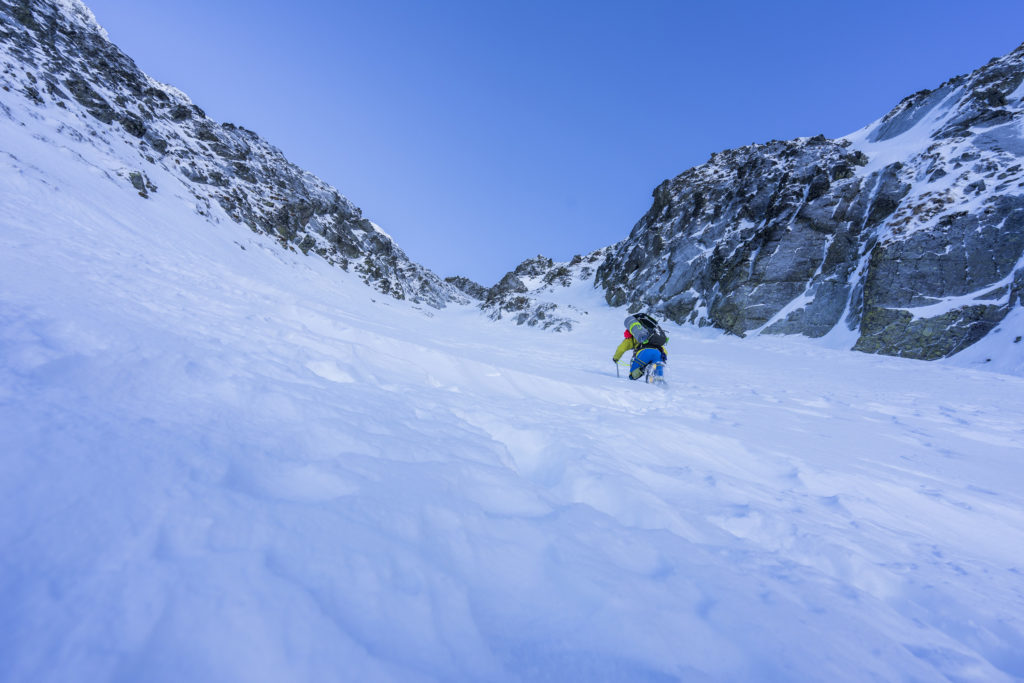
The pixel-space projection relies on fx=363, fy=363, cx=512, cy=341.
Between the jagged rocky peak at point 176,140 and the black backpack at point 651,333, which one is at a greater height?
the jagged rocky peak at point 176,140

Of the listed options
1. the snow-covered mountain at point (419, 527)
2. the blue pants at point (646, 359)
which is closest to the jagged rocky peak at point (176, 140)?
the snow-covered mountain at point (419, 527)

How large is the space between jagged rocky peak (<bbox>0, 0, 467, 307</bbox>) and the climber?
67.7ft

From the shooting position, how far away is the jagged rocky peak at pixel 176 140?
21.4 m

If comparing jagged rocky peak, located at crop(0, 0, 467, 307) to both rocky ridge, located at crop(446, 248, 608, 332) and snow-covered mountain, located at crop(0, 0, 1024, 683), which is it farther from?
snow-covered mountain, located at crop(0, 0, 1024, 683)

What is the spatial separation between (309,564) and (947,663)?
2.24m

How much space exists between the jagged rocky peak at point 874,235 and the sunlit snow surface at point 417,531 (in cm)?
1303

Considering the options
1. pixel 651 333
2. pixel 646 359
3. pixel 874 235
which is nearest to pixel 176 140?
pixel 651 333

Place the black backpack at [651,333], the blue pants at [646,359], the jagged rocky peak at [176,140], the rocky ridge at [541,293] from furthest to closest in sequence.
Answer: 1. the rocky ridge at [541,293]
2. the jagged rocky peak at [176,140]
3. the black backpack at [651,333]
4. the blue pants at [646,359]

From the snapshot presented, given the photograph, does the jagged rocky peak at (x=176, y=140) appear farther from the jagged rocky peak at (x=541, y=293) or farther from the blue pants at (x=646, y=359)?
the blue pants at (x=646, y=359)

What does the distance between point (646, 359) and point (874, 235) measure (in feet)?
54.2

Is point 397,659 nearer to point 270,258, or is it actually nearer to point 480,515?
point 480,515

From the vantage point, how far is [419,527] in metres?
1.44

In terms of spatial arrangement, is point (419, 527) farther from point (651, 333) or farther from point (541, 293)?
point (541, 293)

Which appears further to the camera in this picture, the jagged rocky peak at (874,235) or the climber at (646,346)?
the jagged rocky peak at (874,235)
